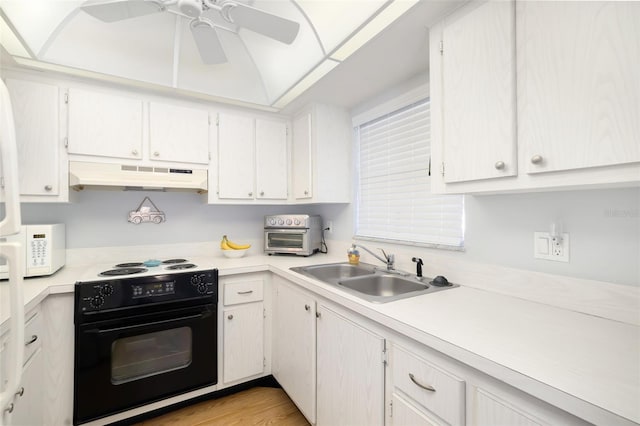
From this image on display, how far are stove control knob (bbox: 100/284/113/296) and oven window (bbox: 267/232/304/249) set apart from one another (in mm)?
1227

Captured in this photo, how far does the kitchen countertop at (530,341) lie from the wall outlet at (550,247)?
204 mm

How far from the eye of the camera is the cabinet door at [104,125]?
1.87 meters

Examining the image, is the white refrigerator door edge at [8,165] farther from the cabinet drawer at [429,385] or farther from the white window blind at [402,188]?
the white window blind at [402,188]

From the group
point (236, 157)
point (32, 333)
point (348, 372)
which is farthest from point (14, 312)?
point (236, 157)

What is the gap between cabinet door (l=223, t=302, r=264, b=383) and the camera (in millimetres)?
2047

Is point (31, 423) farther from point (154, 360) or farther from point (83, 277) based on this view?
point (83, 277)

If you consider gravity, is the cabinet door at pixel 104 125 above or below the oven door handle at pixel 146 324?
above

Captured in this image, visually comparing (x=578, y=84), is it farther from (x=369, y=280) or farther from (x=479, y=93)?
(x=369, y=280)

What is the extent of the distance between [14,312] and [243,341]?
4.91ft

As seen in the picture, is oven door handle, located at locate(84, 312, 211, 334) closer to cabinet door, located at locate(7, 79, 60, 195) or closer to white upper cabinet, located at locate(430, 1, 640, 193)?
cabinet door, located at locate(7, 79, 60, 195)

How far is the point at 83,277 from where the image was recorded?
5.71ft

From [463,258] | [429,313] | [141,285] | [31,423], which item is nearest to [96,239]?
[141,285]

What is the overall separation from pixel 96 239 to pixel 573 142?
112 inches

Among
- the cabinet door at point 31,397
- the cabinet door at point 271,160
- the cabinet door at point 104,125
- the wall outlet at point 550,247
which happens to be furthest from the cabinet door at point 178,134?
the wall outlet at point 550,247
